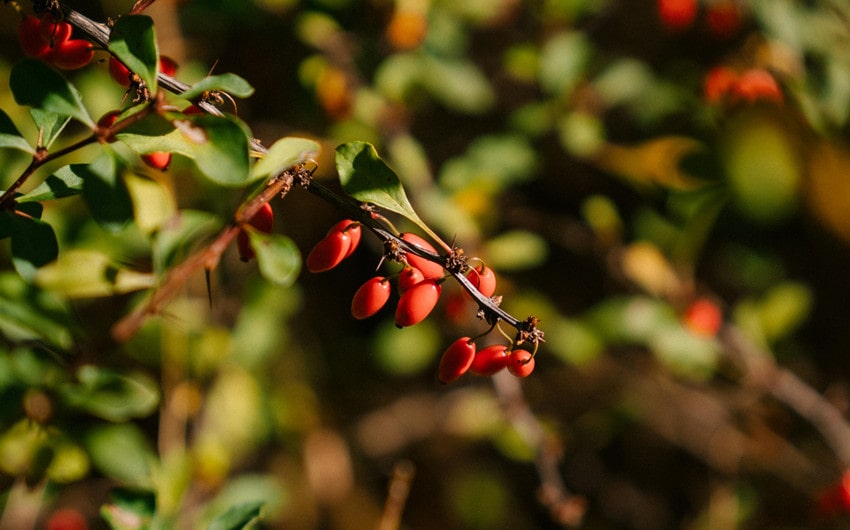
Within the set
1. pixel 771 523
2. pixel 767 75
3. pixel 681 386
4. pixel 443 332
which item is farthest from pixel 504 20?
pixel 771 523

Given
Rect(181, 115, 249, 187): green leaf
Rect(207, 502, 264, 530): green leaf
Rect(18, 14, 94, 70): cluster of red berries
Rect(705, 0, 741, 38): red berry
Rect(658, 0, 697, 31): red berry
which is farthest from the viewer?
Rect(705, 0, 741, 38): red berry

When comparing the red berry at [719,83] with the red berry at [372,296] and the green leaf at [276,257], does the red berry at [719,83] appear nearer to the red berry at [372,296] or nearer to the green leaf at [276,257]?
the red berry at [372,296]

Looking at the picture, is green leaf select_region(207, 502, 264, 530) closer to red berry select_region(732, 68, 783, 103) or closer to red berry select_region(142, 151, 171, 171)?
red berry select_region(142, 151, 171, 171)

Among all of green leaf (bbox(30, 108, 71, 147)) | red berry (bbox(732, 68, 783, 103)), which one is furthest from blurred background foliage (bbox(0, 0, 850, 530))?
green leaf (bbox(30, 108, 71, 147))

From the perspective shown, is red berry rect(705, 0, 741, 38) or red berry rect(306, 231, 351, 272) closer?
red berry rect(306, 231, 351, 272)

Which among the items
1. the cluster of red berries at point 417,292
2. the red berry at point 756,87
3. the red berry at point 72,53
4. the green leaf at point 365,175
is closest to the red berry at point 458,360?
the cluster of red berries at point 417,292

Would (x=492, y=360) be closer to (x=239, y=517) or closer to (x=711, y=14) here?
(x=239, y=517)
